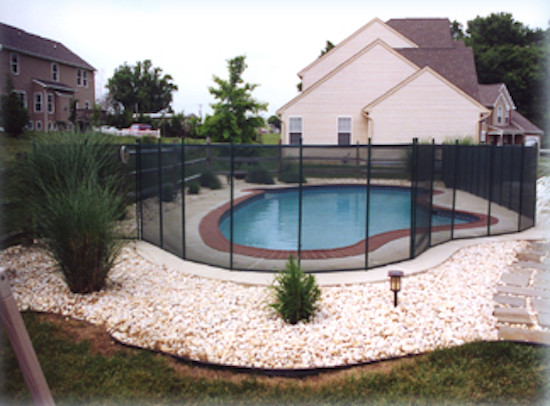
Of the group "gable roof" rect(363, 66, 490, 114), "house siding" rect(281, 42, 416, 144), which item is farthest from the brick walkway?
"house siding" rect(281, 42, 416, 144)

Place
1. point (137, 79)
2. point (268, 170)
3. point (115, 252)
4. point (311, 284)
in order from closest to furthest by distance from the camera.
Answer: point (311, 284) → point (115, 252) → point (268, 170) → point (137, 79)

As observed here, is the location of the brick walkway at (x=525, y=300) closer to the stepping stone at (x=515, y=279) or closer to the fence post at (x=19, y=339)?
the stepping stone at (x=515, y=279)

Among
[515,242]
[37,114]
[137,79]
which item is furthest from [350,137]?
[137,79]

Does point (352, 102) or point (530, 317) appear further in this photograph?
point (352, 102)

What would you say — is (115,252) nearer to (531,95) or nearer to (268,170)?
(268,170)

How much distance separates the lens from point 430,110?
22531mm

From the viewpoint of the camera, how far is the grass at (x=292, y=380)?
4.00 metres

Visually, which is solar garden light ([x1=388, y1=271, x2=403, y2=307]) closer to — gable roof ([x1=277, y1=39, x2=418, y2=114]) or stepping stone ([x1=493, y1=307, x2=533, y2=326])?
stepping stone ([x1=493, y1=307, x2=533, y2=326])

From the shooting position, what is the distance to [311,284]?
5.43m

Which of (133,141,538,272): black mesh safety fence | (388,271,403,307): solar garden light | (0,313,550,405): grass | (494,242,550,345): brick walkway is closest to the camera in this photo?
(0,313,550,405): grass

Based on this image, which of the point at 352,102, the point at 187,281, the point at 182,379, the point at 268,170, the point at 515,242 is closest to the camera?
the point at 182,379

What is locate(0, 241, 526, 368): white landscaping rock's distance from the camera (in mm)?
4793

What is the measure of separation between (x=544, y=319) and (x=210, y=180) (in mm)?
7154

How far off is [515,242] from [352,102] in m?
15.6
